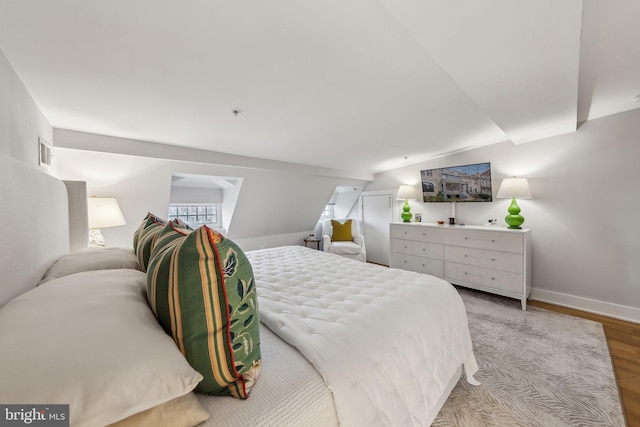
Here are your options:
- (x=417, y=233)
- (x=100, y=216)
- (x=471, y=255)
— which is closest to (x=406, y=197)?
(x=417, y=233)

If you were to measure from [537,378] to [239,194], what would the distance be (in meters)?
3.90

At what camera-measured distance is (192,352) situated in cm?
69

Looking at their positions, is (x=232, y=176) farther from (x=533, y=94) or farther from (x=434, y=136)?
(x=533, y=94)

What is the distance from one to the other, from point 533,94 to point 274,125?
2.25 meters

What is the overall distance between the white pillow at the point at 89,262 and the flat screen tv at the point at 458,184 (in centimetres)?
413

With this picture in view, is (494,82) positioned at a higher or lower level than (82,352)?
higher

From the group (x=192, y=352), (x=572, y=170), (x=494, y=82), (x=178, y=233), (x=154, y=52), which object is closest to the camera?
(x=192, y=352)

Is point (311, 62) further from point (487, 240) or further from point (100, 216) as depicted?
point (487, 240)

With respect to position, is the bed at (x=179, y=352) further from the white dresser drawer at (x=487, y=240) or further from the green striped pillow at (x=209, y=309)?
the white dresser drawer at (x=487, y=240)

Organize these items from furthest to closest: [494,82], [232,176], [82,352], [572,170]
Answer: [232,176] < [572,170] < [494,82] < [82,352]

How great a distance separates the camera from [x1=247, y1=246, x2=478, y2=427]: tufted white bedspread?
0.94 metres

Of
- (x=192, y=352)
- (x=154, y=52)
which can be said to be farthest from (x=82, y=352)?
(x=154, y=52)

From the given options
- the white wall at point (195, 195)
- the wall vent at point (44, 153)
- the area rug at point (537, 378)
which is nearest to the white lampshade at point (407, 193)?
the area rug at point (537, 378)

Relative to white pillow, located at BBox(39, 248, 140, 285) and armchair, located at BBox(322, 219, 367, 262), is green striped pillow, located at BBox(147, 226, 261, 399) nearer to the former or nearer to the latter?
white pillow, located at BBox(39, 248, 140, 285)
